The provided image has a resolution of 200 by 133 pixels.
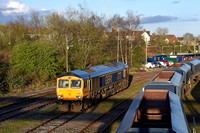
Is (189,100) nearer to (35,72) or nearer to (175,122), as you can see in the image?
(175,122)

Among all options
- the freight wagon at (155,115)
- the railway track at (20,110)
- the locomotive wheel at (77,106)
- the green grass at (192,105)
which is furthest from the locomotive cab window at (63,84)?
the green grass at (192,105)

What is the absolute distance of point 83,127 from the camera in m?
13.3

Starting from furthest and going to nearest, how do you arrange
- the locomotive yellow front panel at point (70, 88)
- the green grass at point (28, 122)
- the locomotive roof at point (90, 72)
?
the locomotive roof at point (90, 72)
the locomotive yellow front panel at point (70, 88)
the green grass at point (28, 122)

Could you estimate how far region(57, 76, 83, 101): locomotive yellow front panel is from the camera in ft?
53.6

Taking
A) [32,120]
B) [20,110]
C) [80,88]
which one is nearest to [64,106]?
[80,88]

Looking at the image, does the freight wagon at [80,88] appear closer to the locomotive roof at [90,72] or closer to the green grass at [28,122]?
the locomotive roof at [90,72]

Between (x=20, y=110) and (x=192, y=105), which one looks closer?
(x=20, y=110)

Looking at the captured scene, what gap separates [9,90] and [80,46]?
15.3 m

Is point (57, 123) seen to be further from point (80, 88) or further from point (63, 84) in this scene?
point (63, 84)

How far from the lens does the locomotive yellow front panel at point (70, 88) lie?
16.3 meters

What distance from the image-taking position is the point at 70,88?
1648 centimetres

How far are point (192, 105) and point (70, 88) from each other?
976 cm

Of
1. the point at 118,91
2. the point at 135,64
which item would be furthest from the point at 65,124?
the point at 135,64

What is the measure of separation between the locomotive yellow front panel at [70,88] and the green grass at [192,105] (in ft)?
24.4
